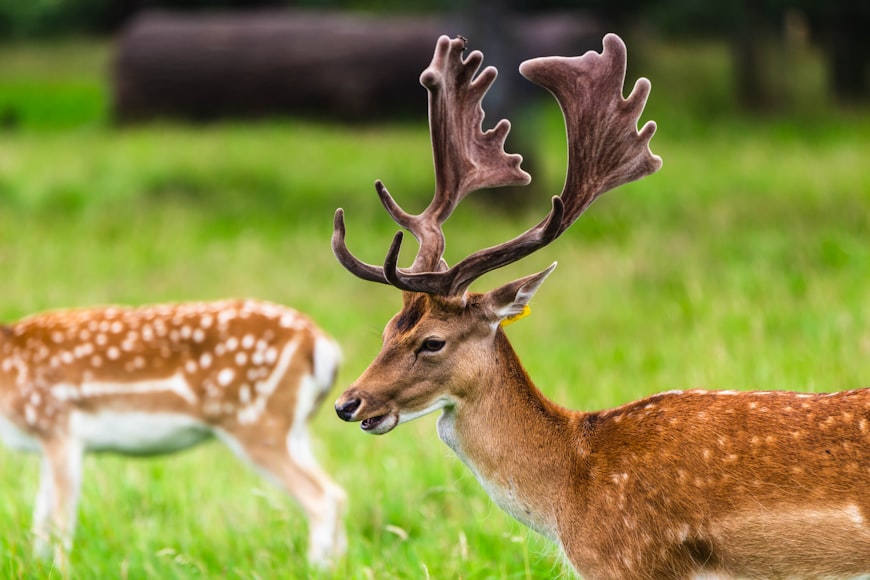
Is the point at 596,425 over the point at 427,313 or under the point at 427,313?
under

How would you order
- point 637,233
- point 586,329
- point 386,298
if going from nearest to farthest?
point 586,329 < point 386,298 < point 637,233

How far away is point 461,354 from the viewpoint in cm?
346

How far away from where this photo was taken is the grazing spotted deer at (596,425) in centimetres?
305

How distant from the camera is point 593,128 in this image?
3.60 m

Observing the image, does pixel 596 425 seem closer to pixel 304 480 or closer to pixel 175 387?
pixel 304 480

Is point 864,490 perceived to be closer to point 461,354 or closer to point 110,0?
point 461,354

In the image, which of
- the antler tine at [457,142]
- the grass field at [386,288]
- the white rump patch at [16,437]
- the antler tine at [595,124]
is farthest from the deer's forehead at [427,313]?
the white rump patch at [16,437]

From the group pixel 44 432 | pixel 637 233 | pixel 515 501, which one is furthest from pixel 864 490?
pixel 637 233

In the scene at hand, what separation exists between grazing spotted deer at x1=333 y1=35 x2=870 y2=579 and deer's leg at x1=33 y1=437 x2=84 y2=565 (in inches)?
78.7

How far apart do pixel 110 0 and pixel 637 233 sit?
2397 centimetres

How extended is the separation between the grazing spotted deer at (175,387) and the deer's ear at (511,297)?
80.9 inches

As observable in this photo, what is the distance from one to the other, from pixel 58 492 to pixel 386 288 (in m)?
5.04

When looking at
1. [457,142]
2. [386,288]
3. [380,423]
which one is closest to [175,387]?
[457,142]

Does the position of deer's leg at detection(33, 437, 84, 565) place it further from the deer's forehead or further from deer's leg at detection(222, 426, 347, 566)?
the deer's forehead
